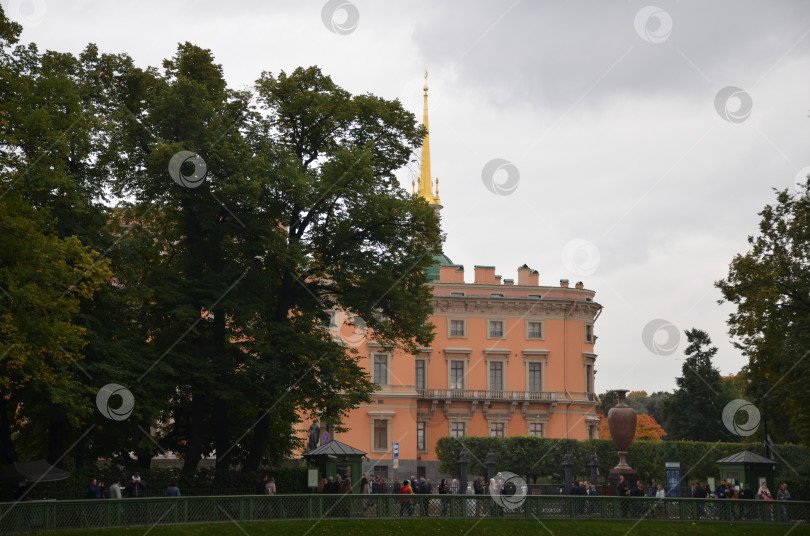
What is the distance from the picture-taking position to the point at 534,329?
81625 millimetres

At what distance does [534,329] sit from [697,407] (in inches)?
626

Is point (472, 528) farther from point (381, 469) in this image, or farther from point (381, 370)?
point (381, 370)

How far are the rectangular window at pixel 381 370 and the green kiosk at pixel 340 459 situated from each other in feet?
134

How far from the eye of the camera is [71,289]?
2831 centimetres

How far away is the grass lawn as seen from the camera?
26875mm

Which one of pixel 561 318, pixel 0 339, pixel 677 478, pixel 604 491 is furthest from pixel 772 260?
pixel 561 318

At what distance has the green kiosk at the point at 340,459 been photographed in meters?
35.8

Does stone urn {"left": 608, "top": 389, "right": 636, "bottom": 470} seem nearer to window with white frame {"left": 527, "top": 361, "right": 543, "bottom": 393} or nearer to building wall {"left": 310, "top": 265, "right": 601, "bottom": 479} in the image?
building wall {"left": 310, "top": 265, "right": 601, "bottom": 479}

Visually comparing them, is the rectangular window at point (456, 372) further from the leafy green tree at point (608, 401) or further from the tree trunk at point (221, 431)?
the tree trunk at point (221, 431)

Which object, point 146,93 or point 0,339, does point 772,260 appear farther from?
point 0,339

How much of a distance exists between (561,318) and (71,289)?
2292 inches

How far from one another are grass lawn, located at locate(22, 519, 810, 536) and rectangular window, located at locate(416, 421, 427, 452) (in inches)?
1911

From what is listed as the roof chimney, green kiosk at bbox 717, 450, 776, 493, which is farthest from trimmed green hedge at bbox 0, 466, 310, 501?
the roof chimney

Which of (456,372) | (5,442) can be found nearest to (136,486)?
(5,442)
